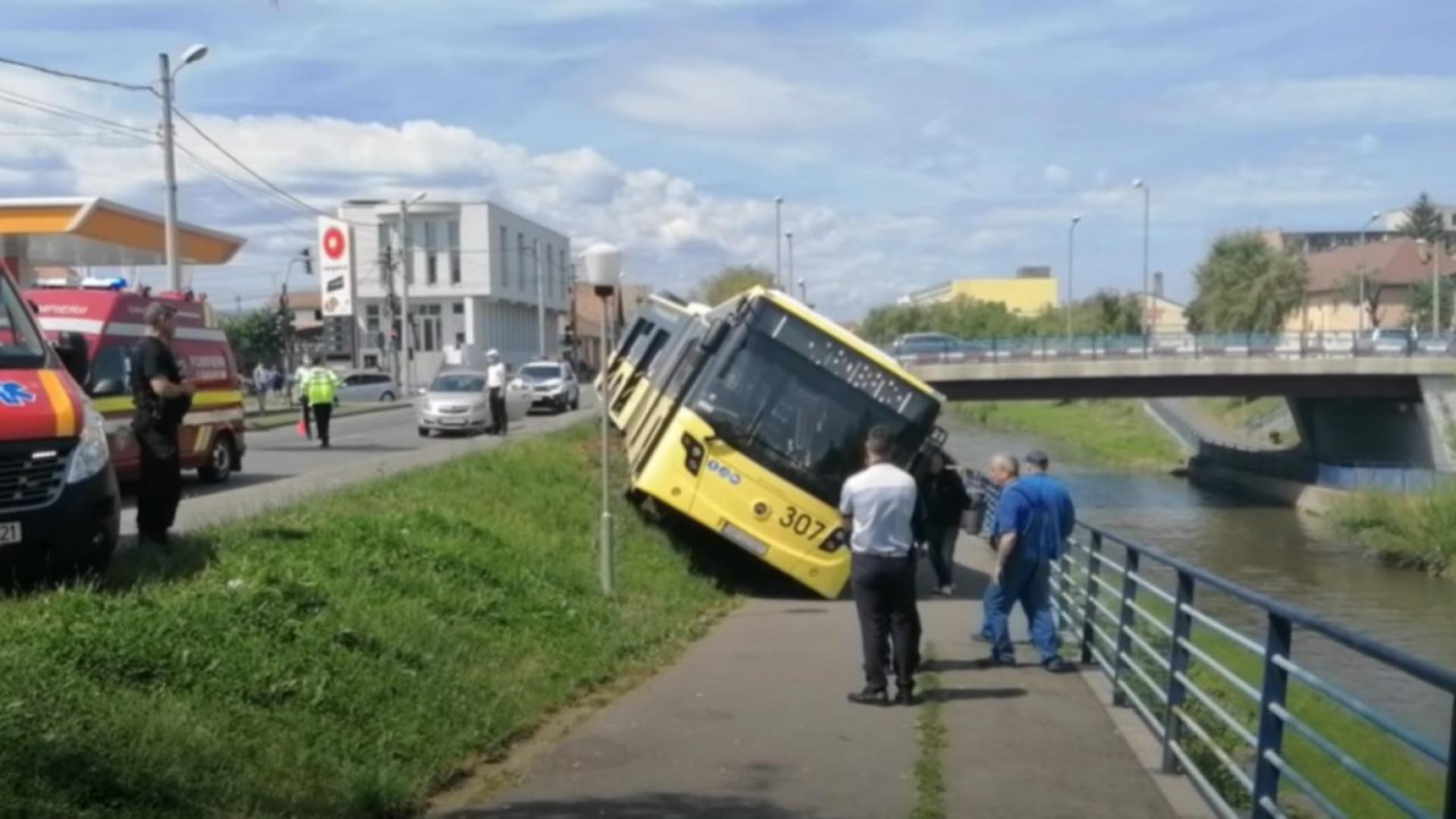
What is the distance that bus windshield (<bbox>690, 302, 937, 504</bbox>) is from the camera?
18016mm

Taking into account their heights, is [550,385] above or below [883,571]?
below

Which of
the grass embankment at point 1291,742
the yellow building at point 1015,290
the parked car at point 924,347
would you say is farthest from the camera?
the yellow building at point 1015,290

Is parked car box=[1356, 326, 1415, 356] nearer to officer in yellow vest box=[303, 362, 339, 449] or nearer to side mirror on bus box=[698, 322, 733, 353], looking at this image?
officer in yellow vest box=[303, 362, 339, 449]

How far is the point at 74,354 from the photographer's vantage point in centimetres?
1114

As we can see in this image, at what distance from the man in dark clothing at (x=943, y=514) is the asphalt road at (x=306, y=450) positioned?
8.46 metres

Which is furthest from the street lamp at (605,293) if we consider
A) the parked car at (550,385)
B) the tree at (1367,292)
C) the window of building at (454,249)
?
the tree at (1367,292)

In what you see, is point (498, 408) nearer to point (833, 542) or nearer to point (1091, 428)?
point (833, 542)

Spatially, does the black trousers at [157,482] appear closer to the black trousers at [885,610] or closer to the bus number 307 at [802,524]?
the black trousers at [885,610]

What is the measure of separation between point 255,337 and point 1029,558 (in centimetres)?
7306

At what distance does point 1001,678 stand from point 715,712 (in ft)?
8.70

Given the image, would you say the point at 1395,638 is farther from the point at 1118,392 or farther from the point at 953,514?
the point at 1118,392

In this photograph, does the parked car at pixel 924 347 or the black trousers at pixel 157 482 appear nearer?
the black trousers at pixel 157 482

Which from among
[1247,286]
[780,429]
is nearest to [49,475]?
[780,429]

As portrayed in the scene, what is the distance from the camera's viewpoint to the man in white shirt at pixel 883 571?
10.3m
